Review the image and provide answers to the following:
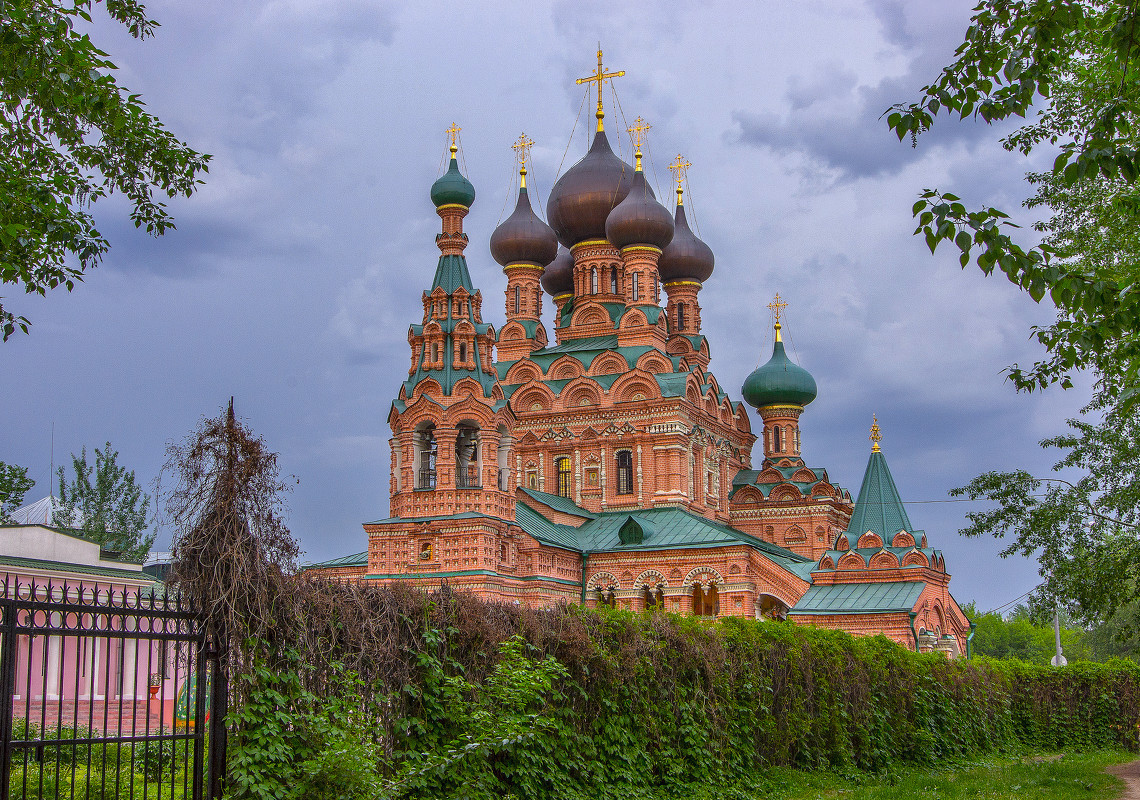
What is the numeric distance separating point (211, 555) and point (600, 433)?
22248 mm

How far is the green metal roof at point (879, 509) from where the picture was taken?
26188 millimetres

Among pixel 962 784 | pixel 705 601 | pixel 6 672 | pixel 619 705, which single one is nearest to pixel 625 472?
pixel 705 601

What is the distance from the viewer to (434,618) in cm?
900

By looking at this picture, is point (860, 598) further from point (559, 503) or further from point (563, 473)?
point (563, 473)

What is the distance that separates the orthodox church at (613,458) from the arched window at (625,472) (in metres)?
0.04

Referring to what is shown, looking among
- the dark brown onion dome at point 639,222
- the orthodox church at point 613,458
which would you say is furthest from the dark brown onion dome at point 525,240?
the dark brown onion dome at point 639,222

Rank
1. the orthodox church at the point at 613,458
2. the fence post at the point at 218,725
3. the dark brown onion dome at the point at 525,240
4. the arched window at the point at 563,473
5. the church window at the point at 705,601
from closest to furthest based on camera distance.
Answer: the fence post at the point at 218,725
the orthodox church at the point at 613,458
the church window at the point at 705,601
the arched window at the point at 563,473
the dark brown onion dome at the point at 525,240

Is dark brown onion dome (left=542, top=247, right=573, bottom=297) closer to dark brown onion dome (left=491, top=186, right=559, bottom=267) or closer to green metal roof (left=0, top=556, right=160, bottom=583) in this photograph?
dark brown onion dome (left=491, top=186, right=559, bottom=267)

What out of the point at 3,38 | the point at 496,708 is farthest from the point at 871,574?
the point at 3,38

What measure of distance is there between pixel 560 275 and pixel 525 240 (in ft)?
9.20

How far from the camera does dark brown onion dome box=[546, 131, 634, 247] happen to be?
32.3 metres

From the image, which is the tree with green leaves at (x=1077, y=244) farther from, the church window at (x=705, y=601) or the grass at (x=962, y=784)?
the church window at (x=705, y=601)

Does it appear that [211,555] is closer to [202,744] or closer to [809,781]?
[202,744]

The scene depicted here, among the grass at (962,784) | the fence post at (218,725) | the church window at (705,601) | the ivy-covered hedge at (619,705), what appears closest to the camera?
the fence post at (218,725)
